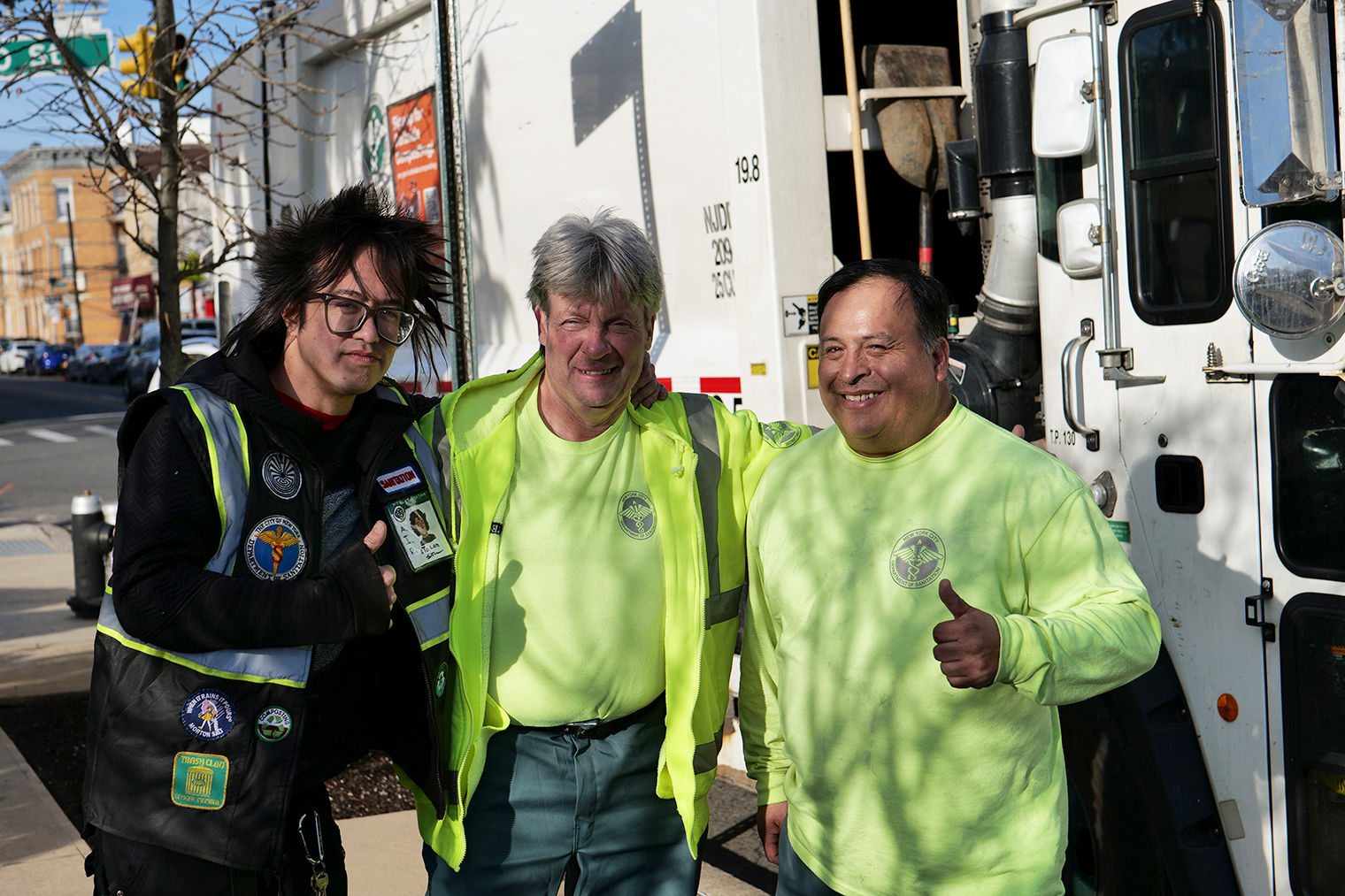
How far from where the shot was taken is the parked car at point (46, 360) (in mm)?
48781

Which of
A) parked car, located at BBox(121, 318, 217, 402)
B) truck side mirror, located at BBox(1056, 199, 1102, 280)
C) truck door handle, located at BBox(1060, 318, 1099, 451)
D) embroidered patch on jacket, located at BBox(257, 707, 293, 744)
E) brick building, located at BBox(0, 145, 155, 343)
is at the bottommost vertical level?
embroidered patch on jacket, located at BBox(257, 707, 293, 744)

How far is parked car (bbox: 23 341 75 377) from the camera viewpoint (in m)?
48.8

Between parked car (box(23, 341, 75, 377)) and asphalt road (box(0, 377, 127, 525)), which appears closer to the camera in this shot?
asphalt road (box(0, 377, 127, 525))

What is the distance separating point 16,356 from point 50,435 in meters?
35.0

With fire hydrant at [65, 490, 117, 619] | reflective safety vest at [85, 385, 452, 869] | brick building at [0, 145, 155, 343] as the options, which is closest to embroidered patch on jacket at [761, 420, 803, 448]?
reflective safety vest at [85, 385, 452, 869]

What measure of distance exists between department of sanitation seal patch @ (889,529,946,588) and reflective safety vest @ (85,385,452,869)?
0.98 m

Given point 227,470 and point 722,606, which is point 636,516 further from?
point 227,470

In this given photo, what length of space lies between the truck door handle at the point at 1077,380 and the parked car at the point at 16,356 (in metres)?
54.8

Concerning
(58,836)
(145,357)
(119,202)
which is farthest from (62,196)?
(58,836)

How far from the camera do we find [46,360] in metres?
48.8

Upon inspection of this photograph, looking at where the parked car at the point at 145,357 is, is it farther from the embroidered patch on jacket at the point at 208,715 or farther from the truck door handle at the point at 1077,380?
the embroidered patch on jacket at the point at 208,715

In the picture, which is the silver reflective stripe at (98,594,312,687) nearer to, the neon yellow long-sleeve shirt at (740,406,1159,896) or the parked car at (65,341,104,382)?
the neon yellow long-sleeve shirt at (740,406,1159,896)

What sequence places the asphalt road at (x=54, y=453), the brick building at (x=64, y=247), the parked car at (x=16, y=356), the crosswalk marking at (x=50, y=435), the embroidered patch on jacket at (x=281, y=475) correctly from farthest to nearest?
the brick building at (x=64, y=247) < the parked car at (x=16, y=356) < the crosswalk marking at (x=50, y=435) < the asphalt road at (x=54, y=453) < the embroidered patch on jacket at (x=281, y=475)

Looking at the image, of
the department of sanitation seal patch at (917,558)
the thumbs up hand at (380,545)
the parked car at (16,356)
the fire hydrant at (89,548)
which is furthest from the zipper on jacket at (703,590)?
the parked car at (16,356)
